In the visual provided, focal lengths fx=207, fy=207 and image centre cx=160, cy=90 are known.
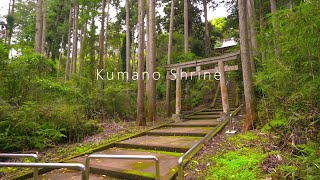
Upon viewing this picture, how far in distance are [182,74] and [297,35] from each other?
6.38 meters

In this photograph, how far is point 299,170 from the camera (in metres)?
2.71

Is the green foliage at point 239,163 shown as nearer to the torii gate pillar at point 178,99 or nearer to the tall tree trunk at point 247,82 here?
the tall tree trunk at point 247,82

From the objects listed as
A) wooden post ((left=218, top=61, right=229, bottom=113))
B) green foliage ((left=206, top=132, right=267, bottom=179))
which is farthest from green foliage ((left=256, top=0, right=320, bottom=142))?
wooden post ((left=218, top=61, right=229, bottom=113))

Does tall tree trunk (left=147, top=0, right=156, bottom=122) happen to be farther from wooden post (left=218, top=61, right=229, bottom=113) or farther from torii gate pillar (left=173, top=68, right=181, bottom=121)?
wooden post (left=218, top=61, right=229, bottom=113)

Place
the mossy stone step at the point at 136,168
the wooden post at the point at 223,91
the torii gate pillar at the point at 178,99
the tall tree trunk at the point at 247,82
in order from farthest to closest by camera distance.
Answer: the torii gate pillar at the point at 178,99 < the wooden post at the point at 223,91 < the tall tree trunk at the point at 247,82 < the mossy stone step at the point at 136,168

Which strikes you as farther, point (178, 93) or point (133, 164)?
point (178, 93)

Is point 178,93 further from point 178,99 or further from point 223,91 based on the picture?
point 223,91

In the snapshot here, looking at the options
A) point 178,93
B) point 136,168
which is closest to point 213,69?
point 178,93

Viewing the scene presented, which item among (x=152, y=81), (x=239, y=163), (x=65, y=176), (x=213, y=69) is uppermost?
(x=213, y=69)

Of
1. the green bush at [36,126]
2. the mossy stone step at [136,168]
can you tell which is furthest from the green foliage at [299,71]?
the green bush at [36,126]

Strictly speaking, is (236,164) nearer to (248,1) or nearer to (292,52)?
(292,52)

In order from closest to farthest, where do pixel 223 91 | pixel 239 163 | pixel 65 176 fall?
pixel 239 163, pixel 65 176, pixel 223 91

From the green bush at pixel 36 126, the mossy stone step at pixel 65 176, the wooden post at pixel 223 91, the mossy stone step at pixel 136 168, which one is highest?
the wooden post at pixel 223 91

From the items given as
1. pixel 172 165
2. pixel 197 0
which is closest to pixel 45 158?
pixel 172 165
